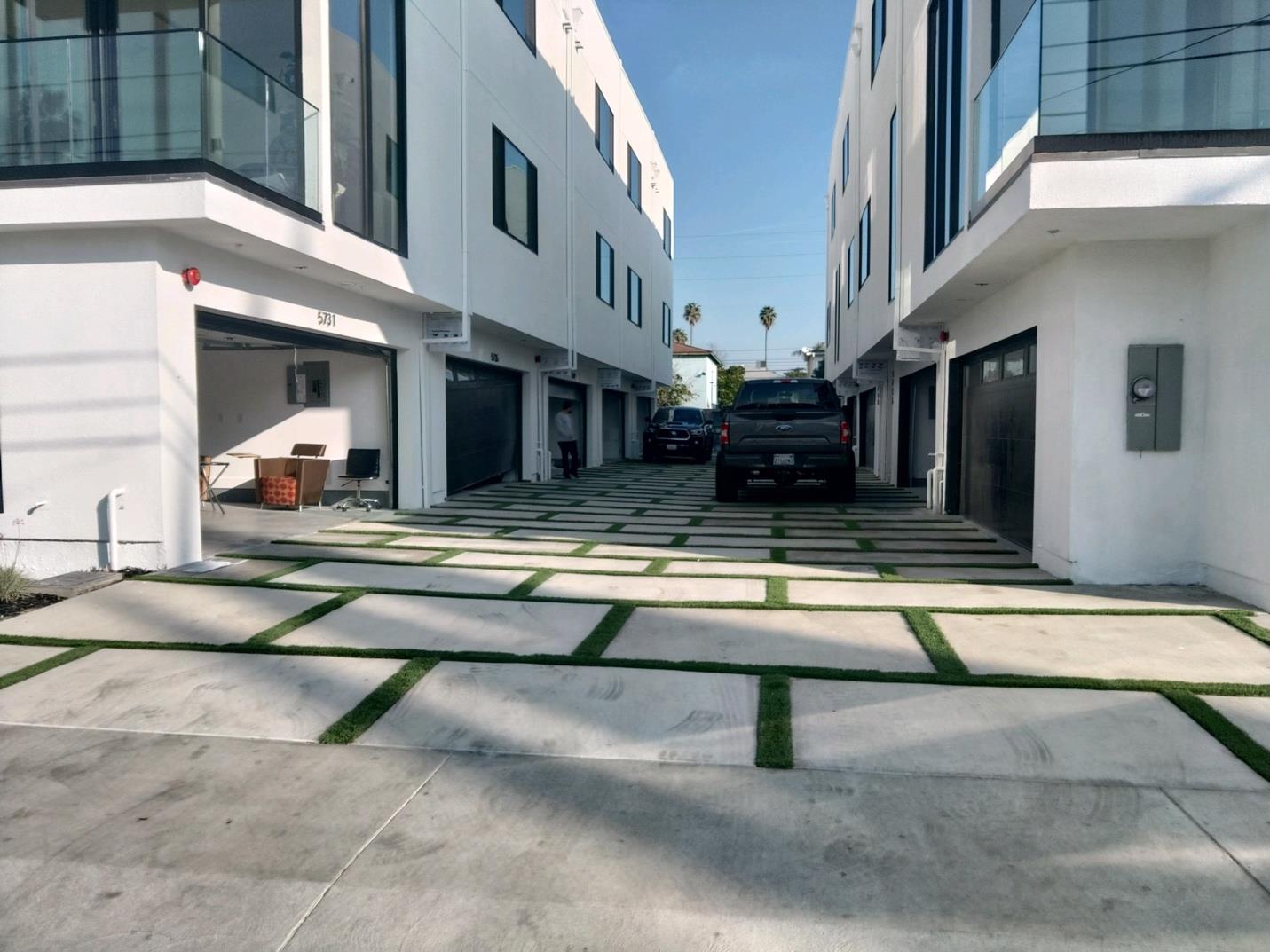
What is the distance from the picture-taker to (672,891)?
8.92 feet

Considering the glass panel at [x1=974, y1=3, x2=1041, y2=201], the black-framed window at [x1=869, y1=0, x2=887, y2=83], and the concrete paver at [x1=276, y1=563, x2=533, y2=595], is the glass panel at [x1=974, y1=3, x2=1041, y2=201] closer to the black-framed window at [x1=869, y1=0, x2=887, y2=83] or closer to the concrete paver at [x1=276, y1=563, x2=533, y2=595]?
the concrete paver at [x1=276, y1=563, x2=533, y2=595]

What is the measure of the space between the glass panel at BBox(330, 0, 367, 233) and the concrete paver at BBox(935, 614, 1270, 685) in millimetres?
7207

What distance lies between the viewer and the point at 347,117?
9320mm

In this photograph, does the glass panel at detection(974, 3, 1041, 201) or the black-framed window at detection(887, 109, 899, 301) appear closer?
the glass panel at detection(974, 3, 1041, 201)

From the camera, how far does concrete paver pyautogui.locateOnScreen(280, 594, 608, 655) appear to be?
532cm

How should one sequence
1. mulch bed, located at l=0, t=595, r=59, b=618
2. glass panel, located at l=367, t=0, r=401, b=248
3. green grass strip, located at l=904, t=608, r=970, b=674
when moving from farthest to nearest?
glass panel, located at l=367, t=0, r=401, b=248
mulch bed, located at l=0, t=595, r=59, b=618
green grass strip, located at l=904, t=608, r=970, b=674

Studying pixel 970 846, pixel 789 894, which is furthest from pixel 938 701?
pixel 789 894

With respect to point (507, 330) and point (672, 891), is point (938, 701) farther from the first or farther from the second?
point (507, 330)

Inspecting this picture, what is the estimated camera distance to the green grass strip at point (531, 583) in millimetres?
6609

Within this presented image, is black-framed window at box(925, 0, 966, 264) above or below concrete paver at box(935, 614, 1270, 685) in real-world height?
above

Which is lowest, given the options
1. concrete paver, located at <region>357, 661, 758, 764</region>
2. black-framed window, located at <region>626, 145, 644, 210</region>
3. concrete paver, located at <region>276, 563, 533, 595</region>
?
concrete paver, located at <region>357, 661, 758, 764</region>

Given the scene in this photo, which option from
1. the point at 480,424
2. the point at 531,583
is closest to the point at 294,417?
the point at 480,424

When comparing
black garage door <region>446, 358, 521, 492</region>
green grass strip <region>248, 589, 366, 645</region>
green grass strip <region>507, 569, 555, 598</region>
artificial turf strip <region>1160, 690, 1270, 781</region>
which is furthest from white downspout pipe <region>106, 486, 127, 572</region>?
artificial turf strip <region>1160, 690, 1270, 781</region>

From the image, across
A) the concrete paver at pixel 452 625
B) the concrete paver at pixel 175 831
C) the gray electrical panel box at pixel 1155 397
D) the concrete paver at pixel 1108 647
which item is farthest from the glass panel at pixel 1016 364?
the concrete paver at pixel 175 831
